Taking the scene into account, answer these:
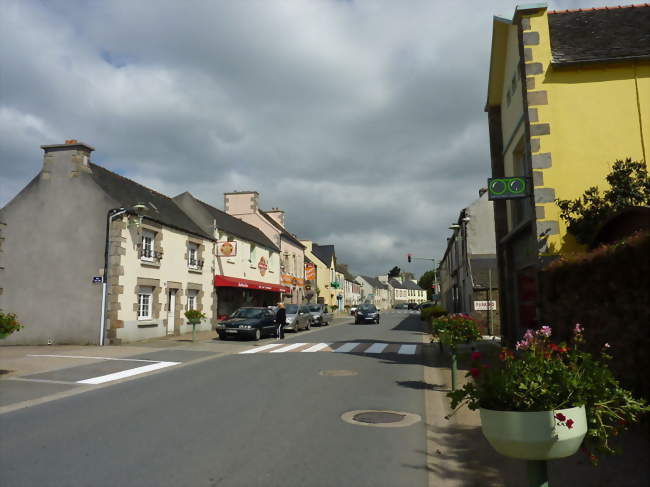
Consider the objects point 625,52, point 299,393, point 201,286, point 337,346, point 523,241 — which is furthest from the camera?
point 201,286

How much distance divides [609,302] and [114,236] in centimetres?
1689

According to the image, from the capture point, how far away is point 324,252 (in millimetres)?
64188

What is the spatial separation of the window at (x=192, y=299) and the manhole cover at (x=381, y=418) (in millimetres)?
18409

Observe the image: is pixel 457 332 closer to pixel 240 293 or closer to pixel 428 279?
pixel 240 293

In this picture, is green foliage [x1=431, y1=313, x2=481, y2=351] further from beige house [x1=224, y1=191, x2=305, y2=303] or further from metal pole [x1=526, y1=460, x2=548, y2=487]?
beige house [x1=224, y1=191, x2=305, y2=303]

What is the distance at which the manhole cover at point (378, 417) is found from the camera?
21.7 feet

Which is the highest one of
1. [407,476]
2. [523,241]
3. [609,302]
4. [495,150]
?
[495,150]

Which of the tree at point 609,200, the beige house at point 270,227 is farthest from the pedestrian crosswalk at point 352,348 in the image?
the beige house at point 270,227

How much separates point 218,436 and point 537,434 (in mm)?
3818

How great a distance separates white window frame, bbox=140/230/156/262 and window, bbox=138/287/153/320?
4.22 ft

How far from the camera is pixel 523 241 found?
40.9ft

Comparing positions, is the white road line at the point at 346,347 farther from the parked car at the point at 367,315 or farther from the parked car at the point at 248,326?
the parked car at the point at 367,315

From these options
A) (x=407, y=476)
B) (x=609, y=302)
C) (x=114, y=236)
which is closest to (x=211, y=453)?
(x=407, y=476)

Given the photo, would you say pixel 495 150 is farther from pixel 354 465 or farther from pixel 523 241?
pixel 354 465
